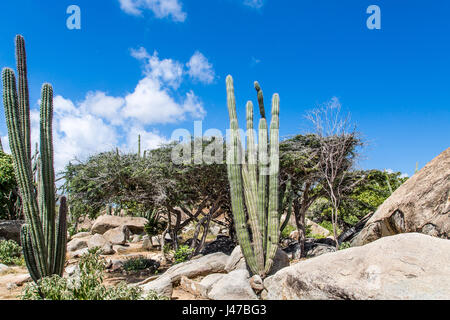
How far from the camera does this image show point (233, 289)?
19.0 feet

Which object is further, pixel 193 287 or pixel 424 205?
pixel 193 287

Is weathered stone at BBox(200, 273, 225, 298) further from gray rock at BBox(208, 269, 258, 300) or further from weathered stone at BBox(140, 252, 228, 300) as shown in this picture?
weathered stone at BBox(140, 252, 228, 300)

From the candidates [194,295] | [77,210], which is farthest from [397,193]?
[77,210]

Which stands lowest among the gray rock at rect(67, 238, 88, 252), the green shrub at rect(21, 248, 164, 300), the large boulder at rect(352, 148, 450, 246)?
the gray rock at rect(67, 238, 88, 252)

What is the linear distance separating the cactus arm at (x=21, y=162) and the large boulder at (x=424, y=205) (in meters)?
6.89

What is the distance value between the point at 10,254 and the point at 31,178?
838cm

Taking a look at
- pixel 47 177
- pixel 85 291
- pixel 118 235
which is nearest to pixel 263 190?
pixel 85 291

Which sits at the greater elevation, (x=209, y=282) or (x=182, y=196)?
(x=182, y=196)

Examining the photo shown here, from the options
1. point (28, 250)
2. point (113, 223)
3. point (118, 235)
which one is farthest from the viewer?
point (113, 223)

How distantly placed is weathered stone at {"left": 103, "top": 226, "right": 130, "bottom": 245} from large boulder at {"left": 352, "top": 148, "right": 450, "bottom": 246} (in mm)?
13389

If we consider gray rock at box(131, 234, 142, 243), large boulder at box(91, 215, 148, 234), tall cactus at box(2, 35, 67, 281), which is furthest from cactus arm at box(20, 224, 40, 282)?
large boulder at box(91, 215, 148, 234)

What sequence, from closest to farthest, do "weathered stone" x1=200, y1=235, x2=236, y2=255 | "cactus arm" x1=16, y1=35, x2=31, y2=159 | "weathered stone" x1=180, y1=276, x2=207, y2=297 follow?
"cactus arm" x1=16, y1=35, x2=31, y2=159 → "weathered stone" x1=180, y1=276, x2=207, y2=297 → "weathered stone" x1=200, y1=235, x2=236, y2=255

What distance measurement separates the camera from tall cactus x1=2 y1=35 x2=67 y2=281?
502 centimetres

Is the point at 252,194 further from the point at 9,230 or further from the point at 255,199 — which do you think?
the point at 9,230
